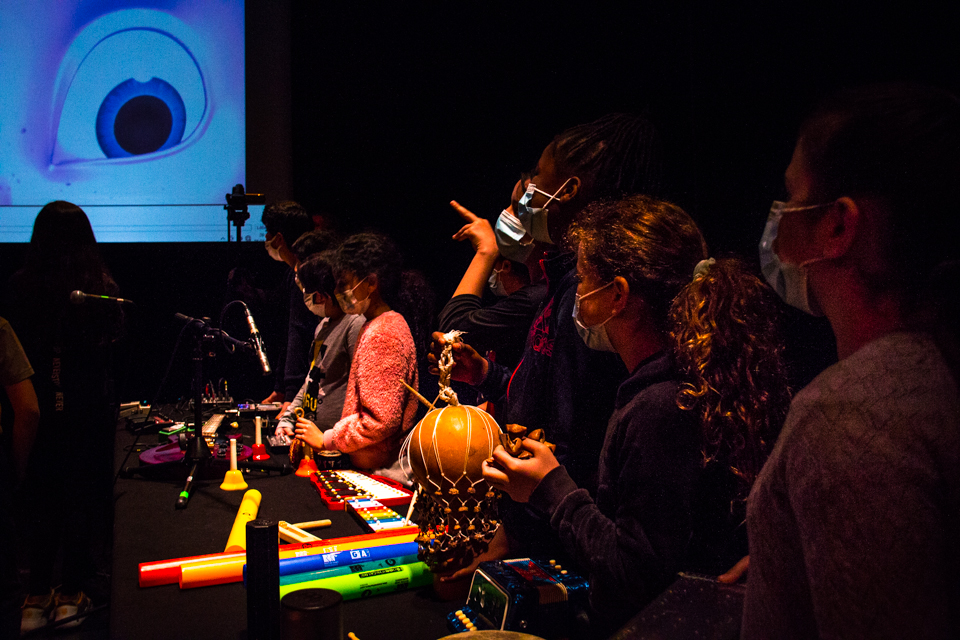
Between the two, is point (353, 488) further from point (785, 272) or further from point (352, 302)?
point (785, 272)

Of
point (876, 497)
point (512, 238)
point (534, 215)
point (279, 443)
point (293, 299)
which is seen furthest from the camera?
point (293, 299)

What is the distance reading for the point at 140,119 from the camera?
4441 millimetres

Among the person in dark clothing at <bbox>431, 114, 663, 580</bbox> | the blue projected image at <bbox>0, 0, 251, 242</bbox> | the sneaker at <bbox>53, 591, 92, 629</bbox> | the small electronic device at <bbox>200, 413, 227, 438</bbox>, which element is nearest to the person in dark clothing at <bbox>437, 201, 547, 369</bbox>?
the person in dark clothing at <bbox>431, 114, 663, 580</bbox>

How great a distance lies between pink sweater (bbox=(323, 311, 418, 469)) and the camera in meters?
2.63

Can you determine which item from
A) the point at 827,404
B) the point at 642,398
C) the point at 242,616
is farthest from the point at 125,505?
the point at 827,404

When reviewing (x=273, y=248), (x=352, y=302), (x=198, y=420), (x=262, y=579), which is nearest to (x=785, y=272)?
(x=262, y=579)

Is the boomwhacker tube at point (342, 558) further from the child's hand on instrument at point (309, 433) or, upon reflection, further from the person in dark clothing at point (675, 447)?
the child's hand on instrument at point (309, 433)

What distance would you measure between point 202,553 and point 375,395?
40.2 inches

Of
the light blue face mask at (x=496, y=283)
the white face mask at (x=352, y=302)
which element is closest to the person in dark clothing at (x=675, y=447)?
the light blue face mask at (x=496, y=283)

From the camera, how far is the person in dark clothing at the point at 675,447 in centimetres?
101

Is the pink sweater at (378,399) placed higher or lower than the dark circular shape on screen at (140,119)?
lower

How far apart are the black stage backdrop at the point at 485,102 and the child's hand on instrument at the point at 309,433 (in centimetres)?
143

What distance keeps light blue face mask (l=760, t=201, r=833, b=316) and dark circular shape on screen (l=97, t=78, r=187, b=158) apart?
473 cm

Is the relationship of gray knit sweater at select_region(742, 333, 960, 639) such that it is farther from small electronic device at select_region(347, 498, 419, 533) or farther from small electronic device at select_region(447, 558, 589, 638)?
small electronic device at select_region(347, 498, 419, 533)
